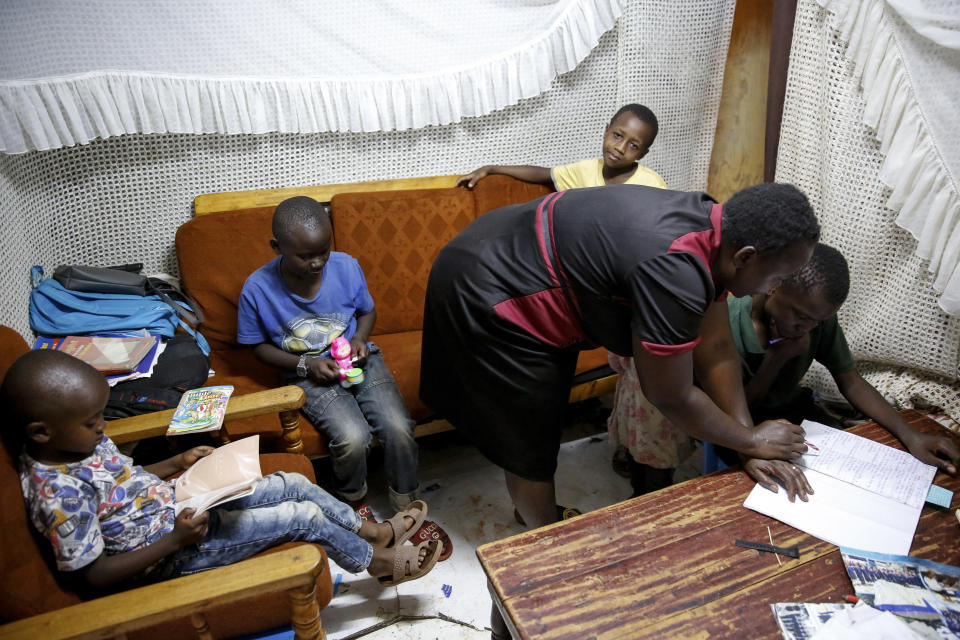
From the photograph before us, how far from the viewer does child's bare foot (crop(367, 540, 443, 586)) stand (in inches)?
69.5

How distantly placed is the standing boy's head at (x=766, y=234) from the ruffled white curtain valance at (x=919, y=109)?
41.4 inches

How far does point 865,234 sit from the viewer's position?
217 cm

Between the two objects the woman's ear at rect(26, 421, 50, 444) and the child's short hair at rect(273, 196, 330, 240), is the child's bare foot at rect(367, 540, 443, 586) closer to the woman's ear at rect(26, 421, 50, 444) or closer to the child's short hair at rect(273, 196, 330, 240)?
the woman's ear at rect(26, 421, 50, 444)

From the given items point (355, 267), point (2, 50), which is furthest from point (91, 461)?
point (2, 50)

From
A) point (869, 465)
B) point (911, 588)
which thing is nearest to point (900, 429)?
point (869, 465)

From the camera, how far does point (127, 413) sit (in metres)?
1.87

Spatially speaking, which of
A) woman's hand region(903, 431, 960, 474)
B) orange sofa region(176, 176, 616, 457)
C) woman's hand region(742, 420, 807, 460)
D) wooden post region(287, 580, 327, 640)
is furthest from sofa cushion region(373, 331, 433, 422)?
woman's hand region(903, 431, 960, 474)

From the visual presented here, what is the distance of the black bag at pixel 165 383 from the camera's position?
188 cm

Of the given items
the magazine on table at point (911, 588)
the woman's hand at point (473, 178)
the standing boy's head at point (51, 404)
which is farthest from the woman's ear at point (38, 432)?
the woman's hand at point (473, 178)

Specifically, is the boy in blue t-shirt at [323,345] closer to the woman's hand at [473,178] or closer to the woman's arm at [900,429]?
the woman's hand at [473,178]

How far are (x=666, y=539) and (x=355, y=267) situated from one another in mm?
1442

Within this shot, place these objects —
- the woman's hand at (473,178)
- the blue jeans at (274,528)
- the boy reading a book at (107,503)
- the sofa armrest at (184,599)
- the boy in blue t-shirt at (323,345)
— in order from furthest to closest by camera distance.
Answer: the woman's hand at (473,178) → the boy in blue t-shirt at (323,345) → the blue jeans at (274,528) → the boy reading a book at (107,503) → the sofa armrest at (184,599)

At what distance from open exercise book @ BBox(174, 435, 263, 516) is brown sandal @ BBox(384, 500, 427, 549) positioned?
0.55 meters

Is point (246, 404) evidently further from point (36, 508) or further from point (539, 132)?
point (539, 132)
